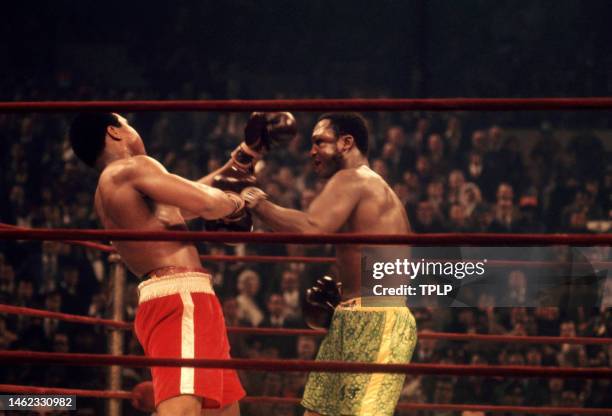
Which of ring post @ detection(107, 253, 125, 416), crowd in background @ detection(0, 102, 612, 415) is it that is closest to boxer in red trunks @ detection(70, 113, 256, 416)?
ring post @ detection(107, 253, 125, 416)

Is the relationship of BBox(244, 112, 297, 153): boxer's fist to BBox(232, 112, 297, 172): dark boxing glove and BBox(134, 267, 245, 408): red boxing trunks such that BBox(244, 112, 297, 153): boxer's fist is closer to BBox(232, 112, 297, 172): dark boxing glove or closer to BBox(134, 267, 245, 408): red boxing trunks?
BBox(232, 112, 297, 172): dark boxing glove

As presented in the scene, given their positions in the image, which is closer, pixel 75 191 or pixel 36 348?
pixel 36 348

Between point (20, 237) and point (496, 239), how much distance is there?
3.08ft

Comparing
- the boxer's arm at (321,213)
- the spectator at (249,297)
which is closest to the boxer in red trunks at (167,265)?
the boxer's arm at (321,213)

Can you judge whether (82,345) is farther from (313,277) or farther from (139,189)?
(139,189)

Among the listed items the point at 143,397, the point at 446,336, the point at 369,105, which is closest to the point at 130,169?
the point at 143,397

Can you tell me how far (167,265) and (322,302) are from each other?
56 cm

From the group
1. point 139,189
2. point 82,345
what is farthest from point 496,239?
point 82,345

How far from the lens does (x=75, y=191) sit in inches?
254

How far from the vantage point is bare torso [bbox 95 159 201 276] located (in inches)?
96.6

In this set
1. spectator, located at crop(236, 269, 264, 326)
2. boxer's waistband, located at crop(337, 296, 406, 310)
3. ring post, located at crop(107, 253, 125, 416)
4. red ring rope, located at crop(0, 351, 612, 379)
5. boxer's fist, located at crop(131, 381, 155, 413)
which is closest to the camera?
red ring rope, located at crop(0, 351, 612, 379)

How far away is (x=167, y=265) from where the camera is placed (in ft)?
Result: 8.23

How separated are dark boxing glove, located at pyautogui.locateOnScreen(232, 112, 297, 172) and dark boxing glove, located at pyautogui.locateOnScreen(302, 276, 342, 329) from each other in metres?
0.42

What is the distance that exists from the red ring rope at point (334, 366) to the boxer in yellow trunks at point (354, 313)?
0.80m
